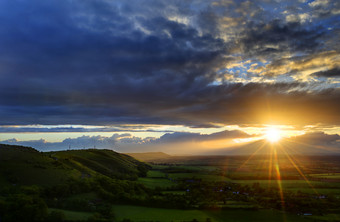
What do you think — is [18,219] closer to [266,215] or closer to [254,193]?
[266,215]

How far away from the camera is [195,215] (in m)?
70.5

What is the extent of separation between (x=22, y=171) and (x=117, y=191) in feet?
116

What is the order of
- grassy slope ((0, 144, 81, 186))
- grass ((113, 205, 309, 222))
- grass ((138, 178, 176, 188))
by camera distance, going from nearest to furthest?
grass ((113, 205, 309, 222)), grassy slope ((0, 144, 81, 186)), grass ((138, 178, 176, 188))

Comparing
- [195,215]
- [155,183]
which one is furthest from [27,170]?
[155,183]

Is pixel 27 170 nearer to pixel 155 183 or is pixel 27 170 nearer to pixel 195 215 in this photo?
pixel 195 215

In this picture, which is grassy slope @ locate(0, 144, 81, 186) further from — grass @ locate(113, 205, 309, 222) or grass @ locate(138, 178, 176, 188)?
grass @ locate(138, 178, 176, 188)

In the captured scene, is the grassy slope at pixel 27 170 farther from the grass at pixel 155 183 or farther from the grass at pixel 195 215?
the grass at pixel 155 183

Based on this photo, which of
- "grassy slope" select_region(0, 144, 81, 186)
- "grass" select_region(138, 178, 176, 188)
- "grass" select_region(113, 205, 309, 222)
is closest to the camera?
"grass" select_region(113, 205, 309, 222)

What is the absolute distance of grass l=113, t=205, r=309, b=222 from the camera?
216 ft

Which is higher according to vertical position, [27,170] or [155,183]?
[27,170]

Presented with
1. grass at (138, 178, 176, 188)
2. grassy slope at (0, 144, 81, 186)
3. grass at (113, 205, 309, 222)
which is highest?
grassy slope at (0, 144, 81, 186)

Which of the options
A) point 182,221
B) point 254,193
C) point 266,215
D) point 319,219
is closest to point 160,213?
point 182,221

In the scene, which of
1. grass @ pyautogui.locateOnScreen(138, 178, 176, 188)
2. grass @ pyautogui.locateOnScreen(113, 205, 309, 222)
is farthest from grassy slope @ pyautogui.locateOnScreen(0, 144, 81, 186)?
grass @ pyautogui.locateOnScreen(138, 178, 176, 188)

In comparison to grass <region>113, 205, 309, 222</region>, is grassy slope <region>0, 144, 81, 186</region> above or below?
above
